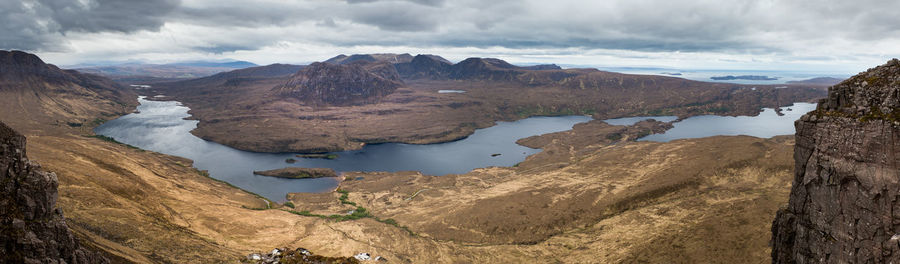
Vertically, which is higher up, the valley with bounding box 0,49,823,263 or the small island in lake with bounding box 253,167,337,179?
the valley with bounding box 0,49,823,263

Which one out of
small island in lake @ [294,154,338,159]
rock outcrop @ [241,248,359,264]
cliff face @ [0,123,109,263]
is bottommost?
small island in lake @ [294,154,338,159]

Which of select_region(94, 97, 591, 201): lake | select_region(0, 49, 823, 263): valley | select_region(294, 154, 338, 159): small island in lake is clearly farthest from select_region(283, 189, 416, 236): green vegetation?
select_region(294, 154, 338, 159): small island in lake

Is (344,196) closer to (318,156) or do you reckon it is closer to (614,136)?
(318,156)

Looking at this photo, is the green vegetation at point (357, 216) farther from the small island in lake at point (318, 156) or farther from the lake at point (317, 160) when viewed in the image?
the small island in lake at point (318, 156)

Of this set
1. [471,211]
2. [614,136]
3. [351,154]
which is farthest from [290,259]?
[614,136]

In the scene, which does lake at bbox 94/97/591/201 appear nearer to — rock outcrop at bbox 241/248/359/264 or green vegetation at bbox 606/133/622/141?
green vegetation at bbox 606/133/622/141

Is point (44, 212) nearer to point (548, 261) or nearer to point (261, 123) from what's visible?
point (548, 261)

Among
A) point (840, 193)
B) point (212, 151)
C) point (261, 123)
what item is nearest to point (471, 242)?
point (840, 193)

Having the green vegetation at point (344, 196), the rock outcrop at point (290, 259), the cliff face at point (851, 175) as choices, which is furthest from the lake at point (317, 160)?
the cliff face at point (851, 175)
